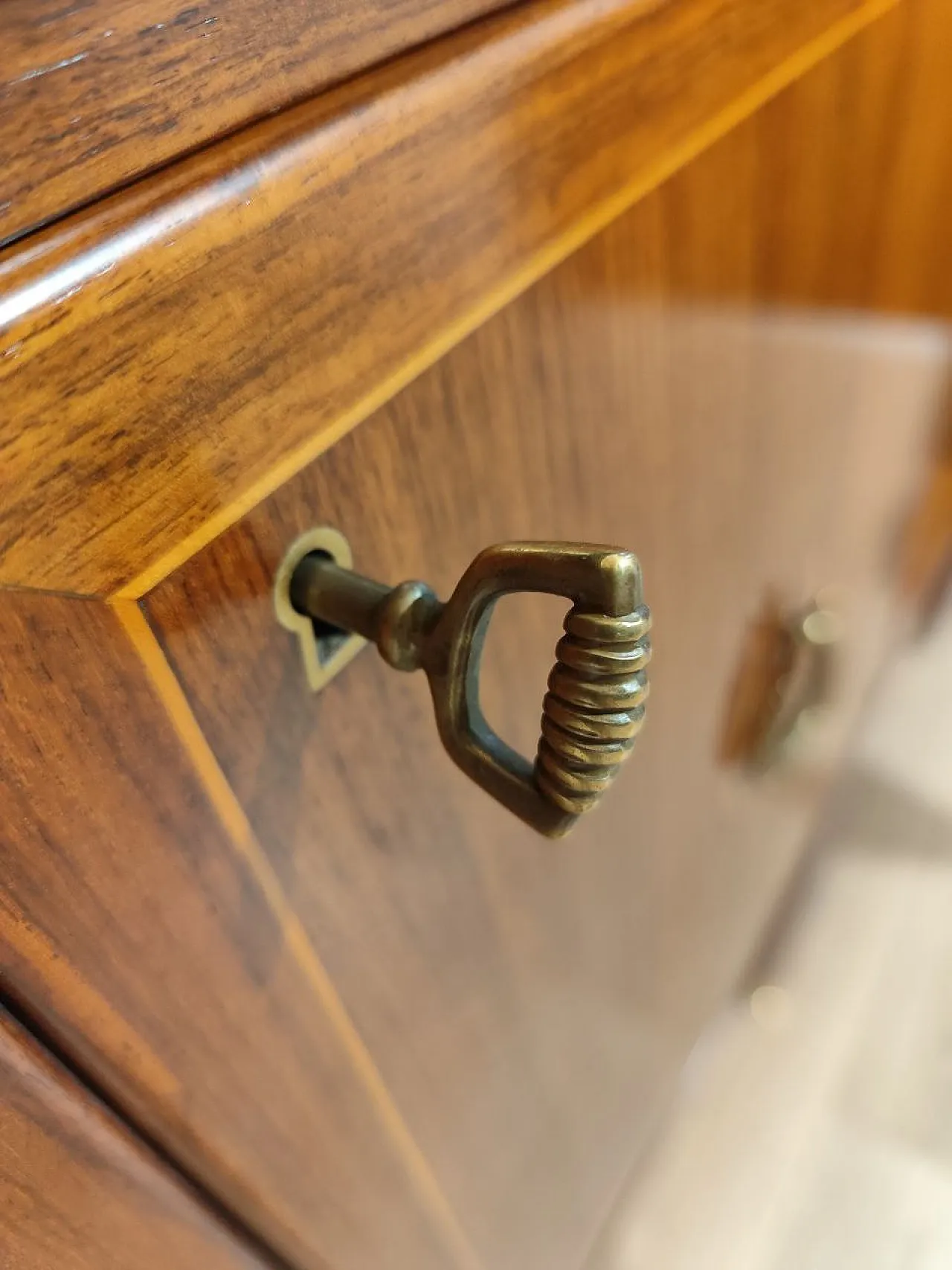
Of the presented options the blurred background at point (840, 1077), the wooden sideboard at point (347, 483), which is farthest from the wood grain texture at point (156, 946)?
the blurred background at point (840, 1077)

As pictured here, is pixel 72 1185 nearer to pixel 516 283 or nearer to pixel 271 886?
pixel 271 886

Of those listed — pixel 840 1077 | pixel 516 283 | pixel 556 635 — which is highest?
pixel 516 283

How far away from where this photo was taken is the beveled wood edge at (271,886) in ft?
0.52

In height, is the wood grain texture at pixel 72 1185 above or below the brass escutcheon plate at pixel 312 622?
below

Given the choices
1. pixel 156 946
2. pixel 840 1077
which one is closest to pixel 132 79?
pixel 156 946

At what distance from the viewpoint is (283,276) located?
152mm

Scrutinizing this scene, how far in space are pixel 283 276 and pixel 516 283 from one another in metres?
0.07

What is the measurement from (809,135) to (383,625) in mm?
236

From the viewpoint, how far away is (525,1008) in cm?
37

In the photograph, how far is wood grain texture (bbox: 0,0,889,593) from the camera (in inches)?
5.0

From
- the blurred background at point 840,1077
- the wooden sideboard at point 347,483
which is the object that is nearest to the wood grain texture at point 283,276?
the wooden sideboard at point 347,483

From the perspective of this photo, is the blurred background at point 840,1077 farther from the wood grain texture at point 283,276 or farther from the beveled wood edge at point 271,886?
the wood grain texture at point 283,276

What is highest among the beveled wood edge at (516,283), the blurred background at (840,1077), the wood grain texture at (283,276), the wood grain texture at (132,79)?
the wood grain texture at (132,79)

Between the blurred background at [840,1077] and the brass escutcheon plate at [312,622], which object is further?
the blurred background at [840,1077]
